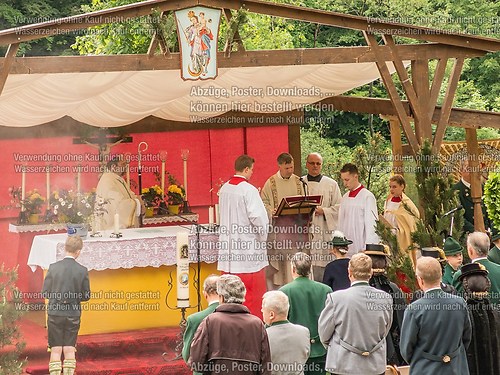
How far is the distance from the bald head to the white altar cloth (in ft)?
18.2

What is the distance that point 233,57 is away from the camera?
12844mm

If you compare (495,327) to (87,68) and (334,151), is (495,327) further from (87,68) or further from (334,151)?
(334,151)

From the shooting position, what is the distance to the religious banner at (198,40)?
12.5 metres

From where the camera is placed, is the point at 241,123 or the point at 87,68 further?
the point at 241,123

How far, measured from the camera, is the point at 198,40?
12.5 m

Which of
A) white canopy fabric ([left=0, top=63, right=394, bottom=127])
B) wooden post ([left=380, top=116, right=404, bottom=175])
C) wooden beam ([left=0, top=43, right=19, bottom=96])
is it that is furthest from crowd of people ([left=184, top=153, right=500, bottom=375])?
wooden post ([left=380, top=116, right=404, bottom=175])

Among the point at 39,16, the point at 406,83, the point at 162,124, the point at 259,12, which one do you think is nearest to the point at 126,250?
the point at 259,12

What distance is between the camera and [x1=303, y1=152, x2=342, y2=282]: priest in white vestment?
14.4 meters

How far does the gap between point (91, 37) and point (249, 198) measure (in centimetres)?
1473

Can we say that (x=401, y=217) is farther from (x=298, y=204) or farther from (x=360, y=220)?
(x=298, y=204)

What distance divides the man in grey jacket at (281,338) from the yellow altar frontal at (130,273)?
5063 millimetres

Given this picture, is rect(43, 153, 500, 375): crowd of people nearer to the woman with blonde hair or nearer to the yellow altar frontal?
the yellow altar frontal

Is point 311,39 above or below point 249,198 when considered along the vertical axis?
above

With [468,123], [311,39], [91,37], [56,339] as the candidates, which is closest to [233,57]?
[56,339]
